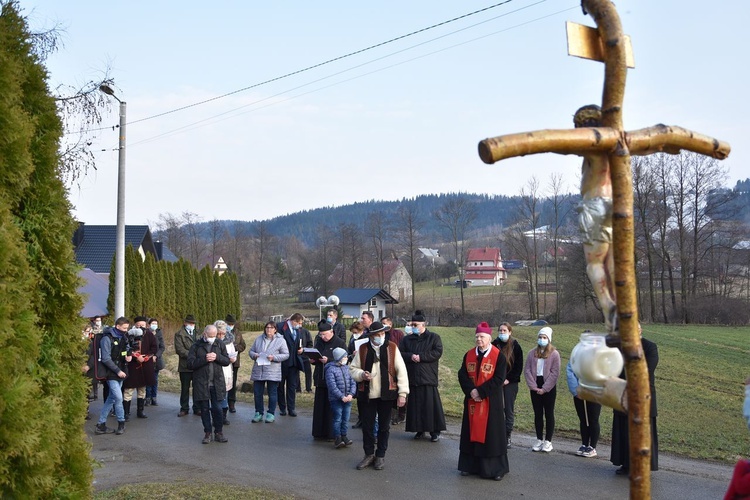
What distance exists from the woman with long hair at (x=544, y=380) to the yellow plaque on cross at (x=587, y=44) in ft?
24.9

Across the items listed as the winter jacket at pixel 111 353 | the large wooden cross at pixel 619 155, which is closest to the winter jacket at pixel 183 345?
the winter jacket at pixel 111 353

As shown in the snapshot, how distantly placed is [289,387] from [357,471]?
4455 mm

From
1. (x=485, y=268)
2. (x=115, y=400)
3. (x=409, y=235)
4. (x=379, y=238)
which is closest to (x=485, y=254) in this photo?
(x=485, y=268)

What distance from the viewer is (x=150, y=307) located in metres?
30.6

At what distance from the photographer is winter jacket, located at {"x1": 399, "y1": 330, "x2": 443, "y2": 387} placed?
11297 millimetres

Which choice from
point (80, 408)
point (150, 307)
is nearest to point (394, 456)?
point (80, 408)

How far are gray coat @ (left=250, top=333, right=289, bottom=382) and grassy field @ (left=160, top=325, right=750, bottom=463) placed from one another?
2166 mm

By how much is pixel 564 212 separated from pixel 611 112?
182 ft

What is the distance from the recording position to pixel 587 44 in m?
3.13

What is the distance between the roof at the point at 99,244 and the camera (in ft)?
131

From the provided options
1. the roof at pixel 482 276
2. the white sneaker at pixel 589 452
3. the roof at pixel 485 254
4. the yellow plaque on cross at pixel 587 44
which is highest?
the roof at pixel 485 254

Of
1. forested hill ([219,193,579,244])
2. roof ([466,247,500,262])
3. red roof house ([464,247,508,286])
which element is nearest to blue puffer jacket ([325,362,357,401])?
red roof house ([464,247,508,286])

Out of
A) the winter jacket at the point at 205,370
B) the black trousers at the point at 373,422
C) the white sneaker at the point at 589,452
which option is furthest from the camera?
the winter jacket at the point at 205,370

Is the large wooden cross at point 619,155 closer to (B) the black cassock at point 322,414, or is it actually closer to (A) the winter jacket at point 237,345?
(B) the black cassock at point 322,414
